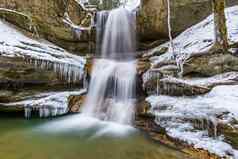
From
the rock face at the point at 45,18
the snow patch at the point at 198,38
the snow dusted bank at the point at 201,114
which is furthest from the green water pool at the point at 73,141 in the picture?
the rock face at the point at 45,18

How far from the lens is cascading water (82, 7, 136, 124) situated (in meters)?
8.08

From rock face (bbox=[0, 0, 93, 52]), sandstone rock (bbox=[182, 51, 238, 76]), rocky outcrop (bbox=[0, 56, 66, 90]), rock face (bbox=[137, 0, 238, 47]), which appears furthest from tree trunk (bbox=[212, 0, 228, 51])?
rock face (bbox=[0, 0, 93, 52])

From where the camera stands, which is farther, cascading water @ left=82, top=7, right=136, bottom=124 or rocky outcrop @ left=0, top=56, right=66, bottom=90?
cascading water @ left=82, top=7, right=136, bottom=124

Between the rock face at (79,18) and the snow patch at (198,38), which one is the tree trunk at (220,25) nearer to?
Result: the snow patch at (198,38)

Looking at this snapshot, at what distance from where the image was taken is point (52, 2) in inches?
408

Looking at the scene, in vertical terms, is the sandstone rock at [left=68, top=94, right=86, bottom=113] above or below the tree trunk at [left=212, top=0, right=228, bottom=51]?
below

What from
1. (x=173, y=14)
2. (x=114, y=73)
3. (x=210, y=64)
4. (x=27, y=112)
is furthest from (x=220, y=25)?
(x=27, y=112)

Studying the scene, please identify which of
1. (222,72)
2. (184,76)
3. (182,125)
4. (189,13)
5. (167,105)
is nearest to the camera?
(182,125)

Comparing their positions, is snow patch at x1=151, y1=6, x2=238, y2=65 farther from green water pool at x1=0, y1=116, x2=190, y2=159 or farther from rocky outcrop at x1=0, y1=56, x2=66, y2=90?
rocky outcrop at x1=0, y1=56, x2=66, y2=90

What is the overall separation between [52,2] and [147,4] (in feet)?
14.3

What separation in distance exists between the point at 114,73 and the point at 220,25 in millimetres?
4098

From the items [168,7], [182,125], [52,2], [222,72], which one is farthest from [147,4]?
[182,125]

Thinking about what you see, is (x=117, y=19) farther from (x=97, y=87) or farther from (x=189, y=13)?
(x=97, y=87)

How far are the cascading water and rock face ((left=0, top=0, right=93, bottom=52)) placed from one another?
5.28 feet
